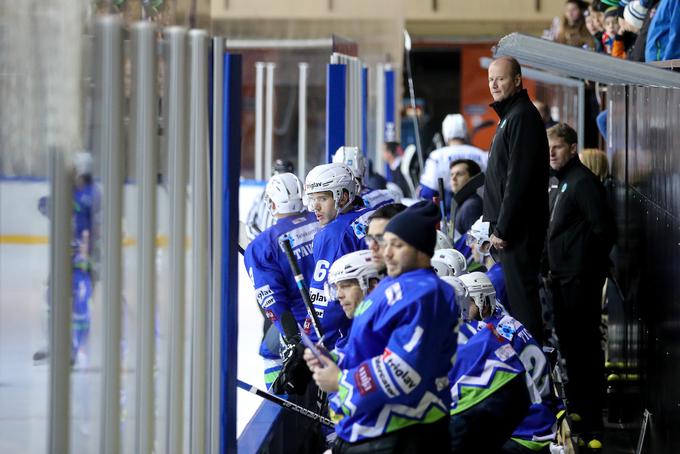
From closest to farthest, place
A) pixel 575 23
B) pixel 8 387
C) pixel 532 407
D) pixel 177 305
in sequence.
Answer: pixel 8 387 < pixel 177 305 < pixel 532 407 < pixel 575 23

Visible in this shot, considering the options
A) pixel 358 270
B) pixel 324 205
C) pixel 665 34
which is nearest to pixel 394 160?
pixel 665 34

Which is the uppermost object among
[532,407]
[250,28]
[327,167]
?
[250,28]

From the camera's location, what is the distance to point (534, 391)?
152 inches

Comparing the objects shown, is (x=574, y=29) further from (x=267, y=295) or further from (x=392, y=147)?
(x=267, y=295)

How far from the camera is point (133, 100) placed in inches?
115

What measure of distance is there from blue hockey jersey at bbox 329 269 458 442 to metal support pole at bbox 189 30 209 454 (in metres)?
0.47

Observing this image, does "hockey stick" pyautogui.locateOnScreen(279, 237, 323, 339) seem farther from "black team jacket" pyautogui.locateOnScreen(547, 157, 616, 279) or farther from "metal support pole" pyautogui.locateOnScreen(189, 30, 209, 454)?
"black team jacket" pyautogui.locateOnScreen(547, 157, 616, 279)

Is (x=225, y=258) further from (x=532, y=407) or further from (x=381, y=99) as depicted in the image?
(x=381, y=99)

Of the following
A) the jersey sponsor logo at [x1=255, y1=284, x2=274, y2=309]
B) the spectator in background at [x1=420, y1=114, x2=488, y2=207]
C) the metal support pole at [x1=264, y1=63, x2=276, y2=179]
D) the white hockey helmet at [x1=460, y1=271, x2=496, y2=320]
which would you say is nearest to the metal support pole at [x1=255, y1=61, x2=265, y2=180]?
the metal support pole at [x1=264, y1=63, x2=276, y2=179]

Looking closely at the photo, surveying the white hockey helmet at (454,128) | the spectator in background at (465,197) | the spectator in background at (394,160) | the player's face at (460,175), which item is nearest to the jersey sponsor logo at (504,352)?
the spectator in background at (465,197)

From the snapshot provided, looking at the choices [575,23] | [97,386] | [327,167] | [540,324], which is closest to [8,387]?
[97,386]

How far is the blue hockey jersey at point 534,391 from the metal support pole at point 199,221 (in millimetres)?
928

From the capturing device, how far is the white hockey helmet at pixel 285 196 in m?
5.26

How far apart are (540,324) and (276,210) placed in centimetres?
122
